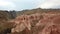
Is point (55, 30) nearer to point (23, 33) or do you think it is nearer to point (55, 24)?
point (55, 24)

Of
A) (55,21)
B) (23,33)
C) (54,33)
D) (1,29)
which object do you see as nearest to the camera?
(54,33)

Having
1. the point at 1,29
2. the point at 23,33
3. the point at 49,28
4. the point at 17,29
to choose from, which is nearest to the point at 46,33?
the point at 49,28

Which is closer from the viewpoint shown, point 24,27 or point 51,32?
point 51,32

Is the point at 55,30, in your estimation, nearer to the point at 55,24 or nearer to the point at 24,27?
the point at 55,24

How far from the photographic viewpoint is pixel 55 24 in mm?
23422

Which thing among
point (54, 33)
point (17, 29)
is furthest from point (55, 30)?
point (17, 29)

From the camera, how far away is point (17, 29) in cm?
4894

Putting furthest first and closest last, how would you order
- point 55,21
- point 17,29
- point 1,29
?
1. point 1,29
2. point 17,29
3. point 55,21

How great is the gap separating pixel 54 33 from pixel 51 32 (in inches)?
30.3

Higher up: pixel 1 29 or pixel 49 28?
pixel 49 28

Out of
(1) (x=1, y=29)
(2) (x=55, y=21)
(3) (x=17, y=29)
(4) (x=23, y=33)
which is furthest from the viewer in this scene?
(1) (x=1, y=29)

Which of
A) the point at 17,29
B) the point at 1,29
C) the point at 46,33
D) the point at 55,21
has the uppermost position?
the point at 55,21

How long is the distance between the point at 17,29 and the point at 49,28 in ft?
84.4

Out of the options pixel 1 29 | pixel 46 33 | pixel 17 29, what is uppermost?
pixel 46 33
